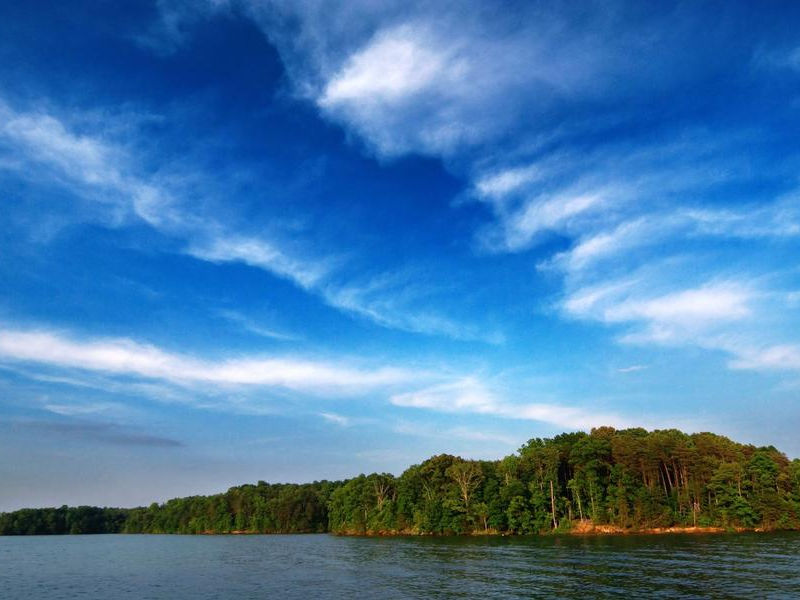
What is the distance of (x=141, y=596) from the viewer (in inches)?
2048

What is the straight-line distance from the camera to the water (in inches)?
1826

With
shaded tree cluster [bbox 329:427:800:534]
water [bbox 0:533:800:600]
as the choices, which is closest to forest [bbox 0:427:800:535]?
shaded tree cluster [bbox 329:427:800:534]

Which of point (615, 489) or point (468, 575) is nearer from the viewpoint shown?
point (468, 575)

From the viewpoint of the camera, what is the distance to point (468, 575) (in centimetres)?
5834

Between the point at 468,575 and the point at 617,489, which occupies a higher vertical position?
→ the point at 617,489

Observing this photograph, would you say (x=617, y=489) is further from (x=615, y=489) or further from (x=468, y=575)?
(x=468, y=575)

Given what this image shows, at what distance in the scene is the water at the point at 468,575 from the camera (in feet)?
152

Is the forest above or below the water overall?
above

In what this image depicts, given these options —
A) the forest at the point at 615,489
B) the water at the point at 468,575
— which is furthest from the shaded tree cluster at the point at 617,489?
the water at the point at 468,575

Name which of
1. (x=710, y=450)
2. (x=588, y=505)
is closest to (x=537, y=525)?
(x=588, y=505)

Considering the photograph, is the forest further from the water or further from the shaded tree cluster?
the water

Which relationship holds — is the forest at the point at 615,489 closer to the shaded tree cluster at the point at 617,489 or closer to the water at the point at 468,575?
the shaded tree cluster at the point at 617,489

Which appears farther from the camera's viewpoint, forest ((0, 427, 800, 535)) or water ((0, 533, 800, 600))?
forest ((0, 427, 800, 535))

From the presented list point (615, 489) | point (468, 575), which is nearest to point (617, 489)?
point (615, 489)
